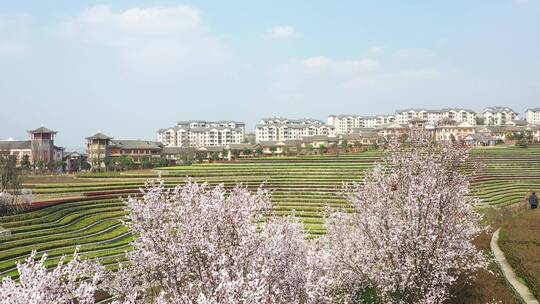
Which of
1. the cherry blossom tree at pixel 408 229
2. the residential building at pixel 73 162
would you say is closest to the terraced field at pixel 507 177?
the cherry blossom tree at pixel 408 229

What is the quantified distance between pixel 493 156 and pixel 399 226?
9413 cm

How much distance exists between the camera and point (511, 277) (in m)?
25.0

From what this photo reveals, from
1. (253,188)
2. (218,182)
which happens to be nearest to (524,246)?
(253,188)

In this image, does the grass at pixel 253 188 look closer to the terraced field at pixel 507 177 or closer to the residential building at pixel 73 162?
the terraced field at pixel 507 177

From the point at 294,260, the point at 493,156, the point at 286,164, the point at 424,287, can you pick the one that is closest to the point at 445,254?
the point at 424,287

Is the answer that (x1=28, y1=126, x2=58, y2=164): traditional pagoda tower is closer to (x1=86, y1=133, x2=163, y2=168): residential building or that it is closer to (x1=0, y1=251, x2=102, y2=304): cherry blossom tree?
(x1=86, y1=133, x2=163, y2=168): residential building

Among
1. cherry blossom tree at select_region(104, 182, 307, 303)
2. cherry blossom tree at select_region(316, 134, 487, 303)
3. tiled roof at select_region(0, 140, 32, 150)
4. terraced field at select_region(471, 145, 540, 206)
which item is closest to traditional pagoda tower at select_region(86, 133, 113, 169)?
tiled roof at select_region(0, 140, 32, 150)

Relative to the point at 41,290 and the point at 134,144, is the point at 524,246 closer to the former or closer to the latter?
the point at 41,290

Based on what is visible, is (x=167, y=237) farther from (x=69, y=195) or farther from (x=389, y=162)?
(x=69, y=195)

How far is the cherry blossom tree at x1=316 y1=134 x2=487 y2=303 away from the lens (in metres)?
19.8

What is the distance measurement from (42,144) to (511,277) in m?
121

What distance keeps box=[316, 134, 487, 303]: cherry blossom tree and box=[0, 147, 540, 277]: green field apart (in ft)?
14.0

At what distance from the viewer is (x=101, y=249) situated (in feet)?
137

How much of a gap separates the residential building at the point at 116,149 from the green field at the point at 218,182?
4431 cm
